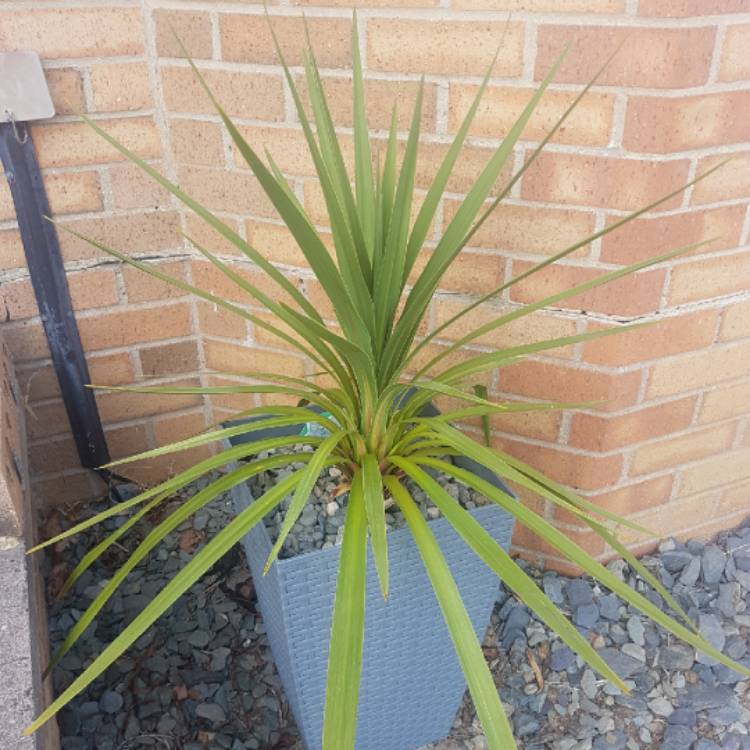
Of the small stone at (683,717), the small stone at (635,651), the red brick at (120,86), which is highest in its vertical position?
the red brick at (120,86)

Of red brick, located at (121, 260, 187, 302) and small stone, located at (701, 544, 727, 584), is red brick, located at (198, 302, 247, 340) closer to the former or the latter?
red brick, located at (121, 260, 187, 302)

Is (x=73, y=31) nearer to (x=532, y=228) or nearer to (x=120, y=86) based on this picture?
(x=120, y=86)

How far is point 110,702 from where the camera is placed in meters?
1.56

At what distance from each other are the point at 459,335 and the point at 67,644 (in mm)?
946

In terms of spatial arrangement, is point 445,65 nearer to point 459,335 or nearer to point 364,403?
point 459,335

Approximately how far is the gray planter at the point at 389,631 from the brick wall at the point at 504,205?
42cm

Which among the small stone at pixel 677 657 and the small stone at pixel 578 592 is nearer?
the small stone at pixel 677 657

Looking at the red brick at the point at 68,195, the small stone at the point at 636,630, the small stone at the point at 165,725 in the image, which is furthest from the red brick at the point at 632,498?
the red brick at the point at 68,195

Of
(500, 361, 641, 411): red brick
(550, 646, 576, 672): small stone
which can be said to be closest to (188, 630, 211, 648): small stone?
(550, 646, 576, 672): small stone

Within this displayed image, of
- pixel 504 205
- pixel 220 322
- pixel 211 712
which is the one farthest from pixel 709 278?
pixel 211 712

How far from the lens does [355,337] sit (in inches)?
43.2

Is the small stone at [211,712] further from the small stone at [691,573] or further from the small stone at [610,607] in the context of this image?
the small stone at [691,573]

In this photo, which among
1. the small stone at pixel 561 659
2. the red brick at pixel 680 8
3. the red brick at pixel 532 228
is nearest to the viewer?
the red brick at pixel 680 8

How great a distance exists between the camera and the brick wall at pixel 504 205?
133 cm
